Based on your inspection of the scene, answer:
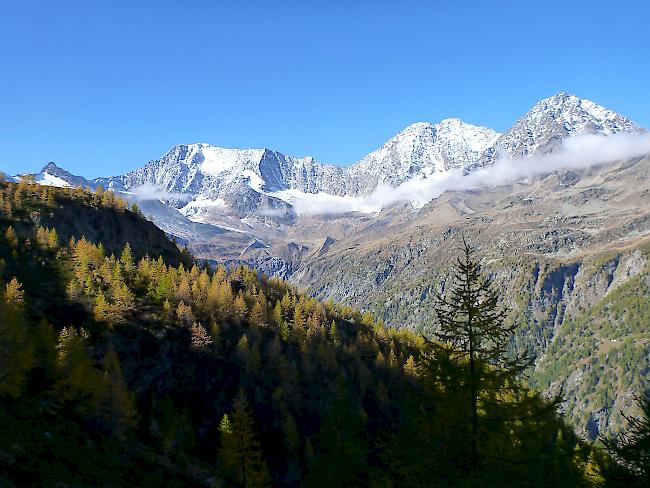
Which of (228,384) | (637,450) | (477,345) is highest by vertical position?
(477,345)

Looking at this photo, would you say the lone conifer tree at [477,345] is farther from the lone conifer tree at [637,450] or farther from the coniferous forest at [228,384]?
the lone conifer tree at [637,450]

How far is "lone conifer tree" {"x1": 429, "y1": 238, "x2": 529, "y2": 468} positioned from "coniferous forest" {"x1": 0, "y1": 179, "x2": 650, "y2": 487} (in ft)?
0.34

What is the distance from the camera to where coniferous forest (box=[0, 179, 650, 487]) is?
24938mm

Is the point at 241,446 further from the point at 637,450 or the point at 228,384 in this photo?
the point at 637,450

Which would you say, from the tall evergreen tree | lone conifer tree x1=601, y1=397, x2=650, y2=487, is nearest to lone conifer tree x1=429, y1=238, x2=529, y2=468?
lone conifer tree x1=601, y1=397, x2=650, y2=487

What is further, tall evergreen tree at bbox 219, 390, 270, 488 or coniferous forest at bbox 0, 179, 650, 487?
tall evergreen tree at bbox 219, 390, 270, 488

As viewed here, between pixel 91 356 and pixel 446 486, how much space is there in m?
92.9

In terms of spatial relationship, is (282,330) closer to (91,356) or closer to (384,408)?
(384,408)

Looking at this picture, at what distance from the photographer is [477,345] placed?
25.3 meters

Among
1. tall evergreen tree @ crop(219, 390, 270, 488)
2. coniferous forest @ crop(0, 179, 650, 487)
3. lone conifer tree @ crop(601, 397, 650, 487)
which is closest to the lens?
coniferous forest @ crop(0, 179, 650, 487)

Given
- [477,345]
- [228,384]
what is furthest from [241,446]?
[477,345]

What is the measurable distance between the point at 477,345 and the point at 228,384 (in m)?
99.3

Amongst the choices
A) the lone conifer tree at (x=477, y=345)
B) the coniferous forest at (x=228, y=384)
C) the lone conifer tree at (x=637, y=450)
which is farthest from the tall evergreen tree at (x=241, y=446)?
the lone conifer tree at (x=637, y=450)

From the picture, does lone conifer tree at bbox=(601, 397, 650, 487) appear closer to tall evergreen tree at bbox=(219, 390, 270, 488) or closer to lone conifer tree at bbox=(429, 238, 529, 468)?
lone conifer tree at bbox=(429, 238, 529, 468)
